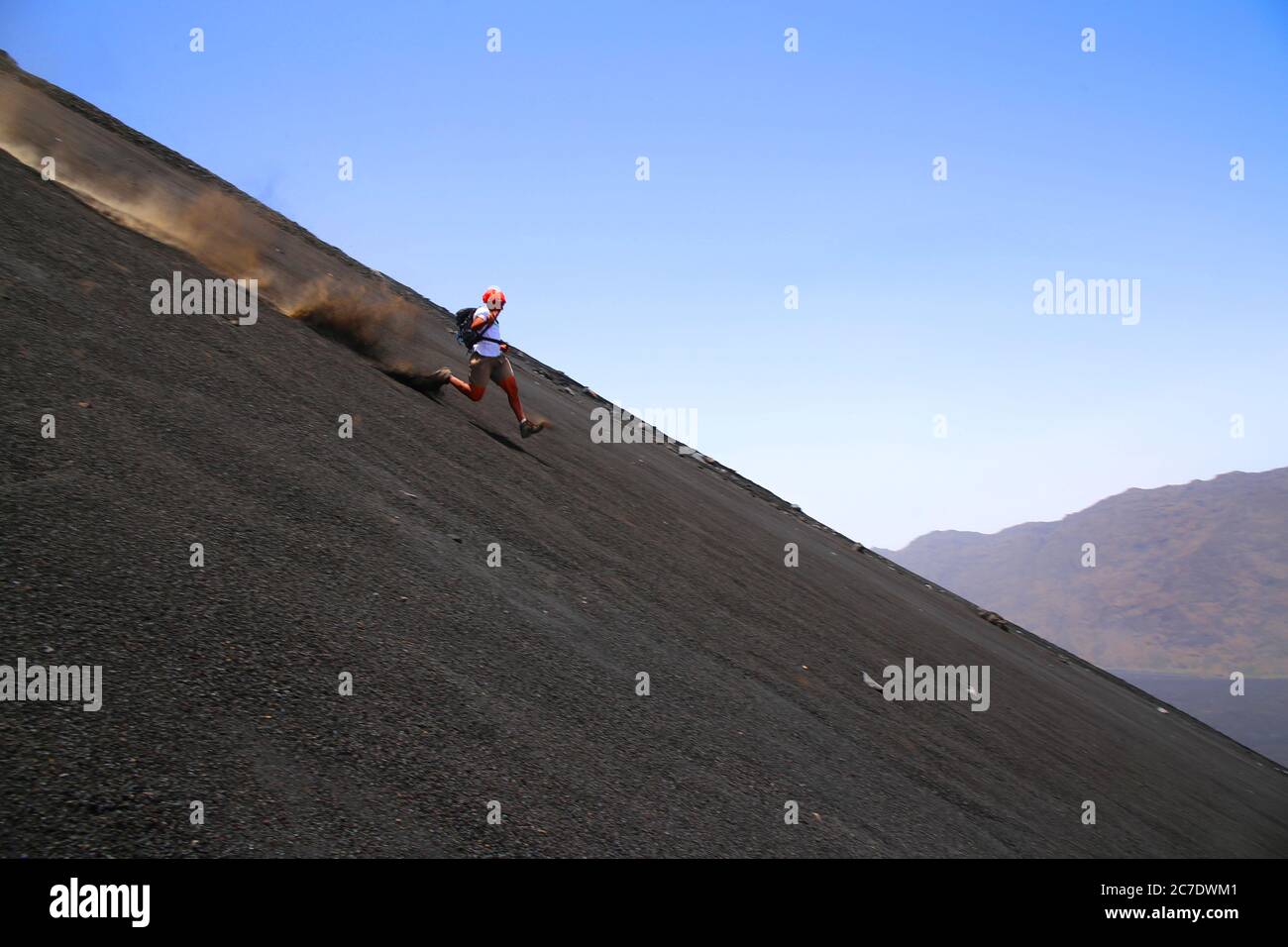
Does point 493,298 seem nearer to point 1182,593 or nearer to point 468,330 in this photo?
point 468,330

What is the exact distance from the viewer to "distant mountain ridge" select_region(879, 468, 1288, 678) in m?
142

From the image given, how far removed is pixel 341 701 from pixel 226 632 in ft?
2.10

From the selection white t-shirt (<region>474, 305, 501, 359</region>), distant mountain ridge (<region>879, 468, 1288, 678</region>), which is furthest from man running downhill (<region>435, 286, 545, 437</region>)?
distant mountain ridge (<region>879, 468, 1288, 678</region>)

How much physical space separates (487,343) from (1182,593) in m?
173

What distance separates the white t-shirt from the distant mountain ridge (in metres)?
139

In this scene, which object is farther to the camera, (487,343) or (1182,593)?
(1182,593)

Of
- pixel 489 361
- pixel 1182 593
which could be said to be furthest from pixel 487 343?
pixel 1182 593

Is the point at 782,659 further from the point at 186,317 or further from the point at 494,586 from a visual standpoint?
the point at 186,317

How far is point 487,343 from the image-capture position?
1049 centimetres

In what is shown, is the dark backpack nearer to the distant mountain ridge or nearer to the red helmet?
the red helmet

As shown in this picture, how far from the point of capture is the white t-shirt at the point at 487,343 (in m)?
10.3

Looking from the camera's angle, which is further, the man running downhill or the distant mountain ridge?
the distant mountain ridge

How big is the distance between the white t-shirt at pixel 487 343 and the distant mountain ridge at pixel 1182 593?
13934cm
